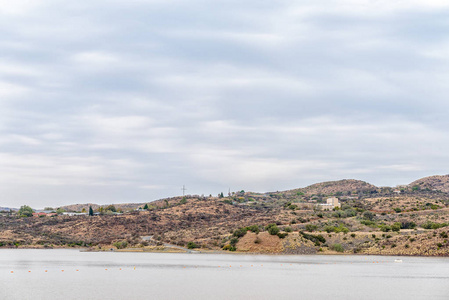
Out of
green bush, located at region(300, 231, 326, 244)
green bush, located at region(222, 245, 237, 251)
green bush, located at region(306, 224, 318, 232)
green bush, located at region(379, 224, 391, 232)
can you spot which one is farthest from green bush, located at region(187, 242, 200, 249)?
green bush, located at region(379, 224, 391, 232)

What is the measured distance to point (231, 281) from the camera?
49688mm

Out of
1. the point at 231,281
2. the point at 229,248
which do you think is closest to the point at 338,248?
the point at 229,248

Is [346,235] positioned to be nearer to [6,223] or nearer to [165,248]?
[165,248]

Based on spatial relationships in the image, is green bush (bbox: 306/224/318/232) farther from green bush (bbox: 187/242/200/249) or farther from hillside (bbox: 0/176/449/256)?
green bush (bbox: 187/242/200/249)

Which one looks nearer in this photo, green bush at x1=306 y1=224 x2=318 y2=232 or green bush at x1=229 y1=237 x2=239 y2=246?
green bush at x1=229 y1=237 x2=239 y2=246

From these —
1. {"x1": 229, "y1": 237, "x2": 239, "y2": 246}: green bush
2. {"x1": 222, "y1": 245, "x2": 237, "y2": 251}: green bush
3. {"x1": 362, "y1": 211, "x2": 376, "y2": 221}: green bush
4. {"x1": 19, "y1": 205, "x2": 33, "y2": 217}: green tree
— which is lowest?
{"x1": 222, "y1": 245, "x2": 237, "y2": 251}: green bush

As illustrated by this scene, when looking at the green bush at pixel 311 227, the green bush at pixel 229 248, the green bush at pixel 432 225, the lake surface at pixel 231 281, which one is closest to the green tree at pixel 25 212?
the green bush at pixel 229 248

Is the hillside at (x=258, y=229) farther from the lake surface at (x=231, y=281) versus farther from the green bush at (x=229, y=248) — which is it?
the lake surface at (x=231, y=281)

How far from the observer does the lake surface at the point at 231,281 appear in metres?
40.8

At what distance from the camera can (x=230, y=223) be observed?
128875 mm

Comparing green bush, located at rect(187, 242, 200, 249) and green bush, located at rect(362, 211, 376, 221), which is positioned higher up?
green bush, located at rect(362, 211, 376, 221)

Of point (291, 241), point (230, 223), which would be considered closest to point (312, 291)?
point (291, 241)

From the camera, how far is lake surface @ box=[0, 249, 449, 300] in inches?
1604

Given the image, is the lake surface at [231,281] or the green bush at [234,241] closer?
the lake surface at [231,281]
